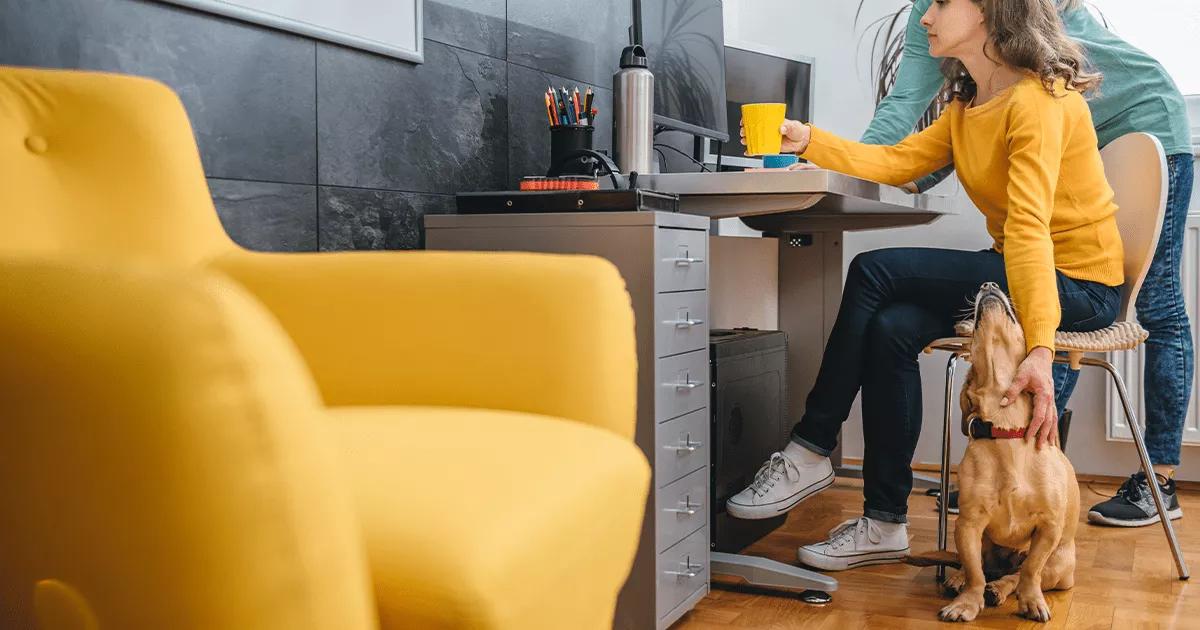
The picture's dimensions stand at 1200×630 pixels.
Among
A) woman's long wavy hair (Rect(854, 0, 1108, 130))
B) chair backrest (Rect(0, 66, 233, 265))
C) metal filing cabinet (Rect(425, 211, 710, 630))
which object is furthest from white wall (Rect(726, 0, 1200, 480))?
chair backrest (Rect(0, 66, 233, 265))

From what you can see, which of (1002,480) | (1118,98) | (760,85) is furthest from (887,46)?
(1002,480)

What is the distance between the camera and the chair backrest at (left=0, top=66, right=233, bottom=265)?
3.62 feet

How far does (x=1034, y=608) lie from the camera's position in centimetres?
176

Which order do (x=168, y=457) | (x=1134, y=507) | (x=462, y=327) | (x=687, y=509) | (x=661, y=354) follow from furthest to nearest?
(x=1134, y=507) → (x=687, y=509) → (x=661, y=354) → (x=462, y=327) → (x=168, y=457)

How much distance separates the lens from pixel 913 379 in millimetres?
2045

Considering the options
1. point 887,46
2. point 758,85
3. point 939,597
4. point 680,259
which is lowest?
point 939,597

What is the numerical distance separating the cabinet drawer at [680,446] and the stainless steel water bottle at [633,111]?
533 mm

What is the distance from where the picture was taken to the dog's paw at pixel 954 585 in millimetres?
1882

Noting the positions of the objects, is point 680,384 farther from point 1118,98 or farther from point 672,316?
point 1118,98

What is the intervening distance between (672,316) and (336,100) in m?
0.62

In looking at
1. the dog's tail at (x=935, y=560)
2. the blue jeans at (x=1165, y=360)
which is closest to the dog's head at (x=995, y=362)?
the dog's tail at (x=935, y=560)

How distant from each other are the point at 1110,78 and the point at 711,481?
4.04 ft

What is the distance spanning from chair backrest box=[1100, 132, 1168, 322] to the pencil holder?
0.99 metres

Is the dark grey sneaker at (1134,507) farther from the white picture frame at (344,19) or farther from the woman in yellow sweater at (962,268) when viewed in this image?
the white picture frame at (344,19)
